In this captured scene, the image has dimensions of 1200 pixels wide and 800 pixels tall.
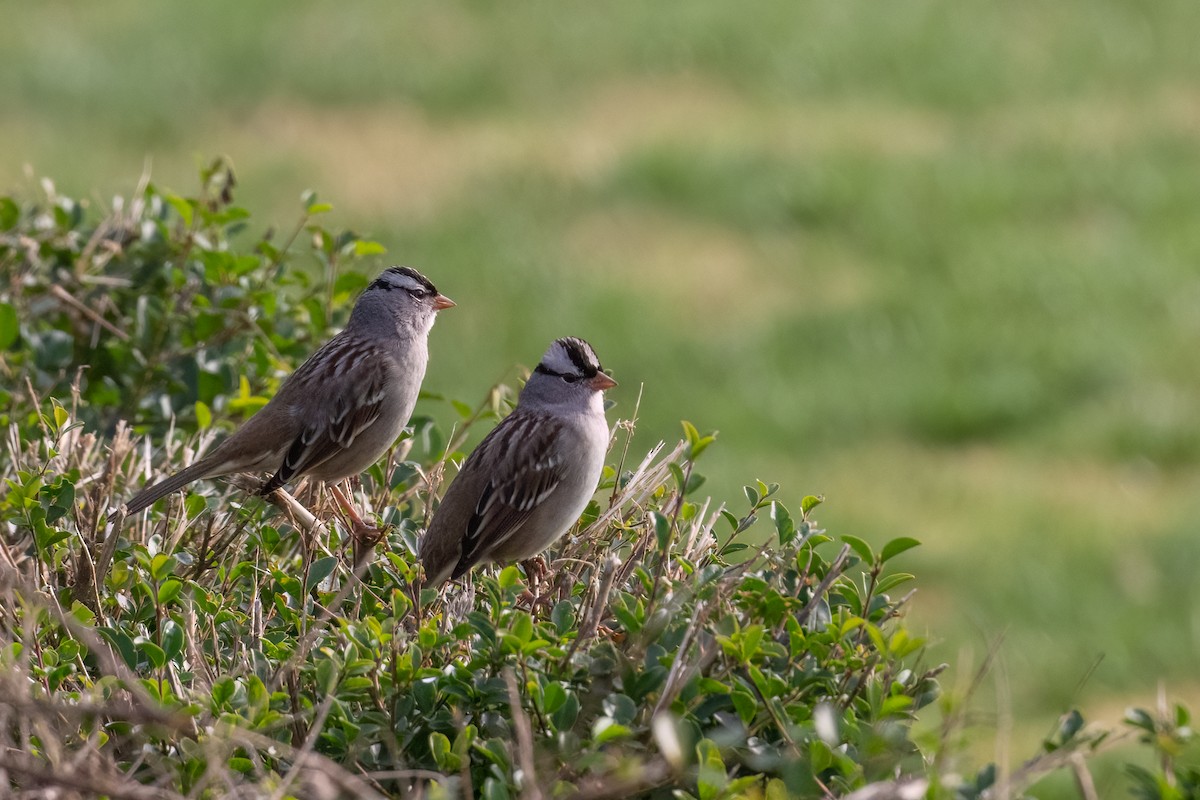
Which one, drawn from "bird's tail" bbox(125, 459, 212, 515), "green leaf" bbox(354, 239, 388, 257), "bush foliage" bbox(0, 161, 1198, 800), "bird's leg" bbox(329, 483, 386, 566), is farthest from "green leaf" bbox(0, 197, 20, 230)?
"bird's leg" bbox(329, 483, 386, 566)

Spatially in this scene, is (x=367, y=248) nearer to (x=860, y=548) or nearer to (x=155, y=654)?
(x=155, y=654)

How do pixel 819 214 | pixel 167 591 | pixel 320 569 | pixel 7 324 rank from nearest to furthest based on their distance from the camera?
pixel 167 591 → pixel 320 569 → pixel 7 324 → pixel 819 214

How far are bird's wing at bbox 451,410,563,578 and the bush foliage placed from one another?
0.12 m

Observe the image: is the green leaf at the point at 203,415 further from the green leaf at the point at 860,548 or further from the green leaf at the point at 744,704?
the green leaf at the point at 744,704

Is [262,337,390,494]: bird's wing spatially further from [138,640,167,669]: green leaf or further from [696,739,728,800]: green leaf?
[696,739,728,800]: green leaf

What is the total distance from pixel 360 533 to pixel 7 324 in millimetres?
1470

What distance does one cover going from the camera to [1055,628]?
7594 mm

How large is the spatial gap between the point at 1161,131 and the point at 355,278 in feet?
30.7

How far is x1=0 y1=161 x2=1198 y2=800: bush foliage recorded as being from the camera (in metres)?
2.62

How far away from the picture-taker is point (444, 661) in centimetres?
308

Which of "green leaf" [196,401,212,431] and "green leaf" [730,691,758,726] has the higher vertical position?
"green leaf" [730,691,758,726]

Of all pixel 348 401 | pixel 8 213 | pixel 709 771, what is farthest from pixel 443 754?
pixel 8 213

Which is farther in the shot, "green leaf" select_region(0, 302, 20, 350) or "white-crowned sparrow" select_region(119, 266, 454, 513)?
"green leaf" select_region(0, 302, 20, 350)

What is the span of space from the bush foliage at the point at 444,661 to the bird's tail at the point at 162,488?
55 mm
